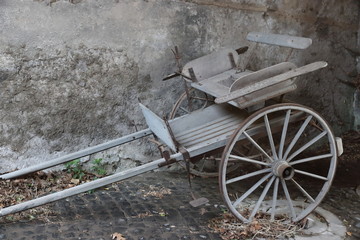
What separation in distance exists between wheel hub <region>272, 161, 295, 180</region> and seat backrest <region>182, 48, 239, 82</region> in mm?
1336

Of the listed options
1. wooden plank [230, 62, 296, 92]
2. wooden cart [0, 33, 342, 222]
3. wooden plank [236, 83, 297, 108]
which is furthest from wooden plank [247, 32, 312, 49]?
wooden plank [236, 83, 297, 108]

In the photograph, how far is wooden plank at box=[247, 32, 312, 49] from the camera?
13.1 feet

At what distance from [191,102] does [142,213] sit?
1.62m

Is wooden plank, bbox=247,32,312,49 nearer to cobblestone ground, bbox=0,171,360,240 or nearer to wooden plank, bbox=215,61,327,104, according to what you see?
wooden plank, bbox=215,61,327,104

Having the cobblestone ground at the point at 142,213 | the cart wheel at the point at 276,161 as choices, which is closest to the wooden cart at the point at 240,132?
the cart wheel at the point at 276,161

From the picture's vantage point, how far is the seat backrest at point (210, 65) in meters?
4.76

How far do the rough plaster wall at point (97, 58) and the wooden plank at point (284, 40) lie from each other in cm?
68

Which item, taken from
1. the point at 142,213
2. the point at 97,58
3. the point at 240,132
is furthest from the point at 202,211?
the point at 97,58

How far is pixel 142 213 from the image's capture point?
166 inches

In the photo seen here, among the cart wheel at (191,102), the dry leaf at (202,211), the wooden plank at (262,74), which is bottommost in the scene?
the dry leaf at (202,211)

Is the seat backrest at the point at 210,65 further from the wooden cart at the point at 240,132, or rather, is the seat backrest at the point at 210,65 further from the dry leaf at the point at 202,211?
the dry leaf at the point at 202,211

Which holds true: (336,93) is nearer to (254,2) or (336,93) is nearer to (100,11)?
(254,2)

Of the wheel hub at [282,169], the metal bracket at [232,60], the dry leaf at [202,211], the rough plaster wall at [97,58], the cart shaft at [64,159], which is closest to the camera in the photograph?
the wheel hub at [282,169]

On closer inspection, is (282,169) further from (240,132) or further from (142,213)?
(142,213)
